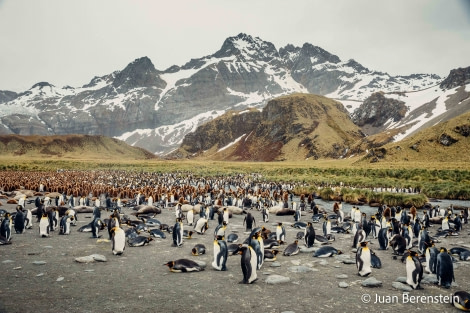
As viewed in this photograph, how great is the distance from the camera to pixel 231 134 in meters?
168

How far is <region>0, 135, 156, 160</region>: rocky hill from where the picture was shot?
129 meters

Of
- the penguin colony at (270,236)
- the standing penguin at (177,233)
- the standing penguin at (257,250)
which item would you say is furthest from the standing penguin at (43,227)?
the standing penguin at (257,250)

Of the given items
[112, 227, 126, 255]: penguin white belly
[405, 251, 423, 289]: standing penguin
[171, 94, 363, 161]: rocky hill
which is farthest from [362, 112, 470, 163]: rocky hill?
[112, 227, 126, 255]: penguin white belly

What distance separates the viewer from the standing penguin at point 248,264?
767 centimetres

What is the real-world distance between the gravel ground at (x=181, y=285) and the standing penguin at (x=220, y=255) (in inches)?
7.0

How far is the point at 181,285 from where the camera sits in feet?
24.8

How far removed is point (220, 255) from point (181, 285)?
144 cm

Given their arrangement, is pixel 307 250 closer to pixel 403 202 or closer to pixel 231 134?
pixel 403 202

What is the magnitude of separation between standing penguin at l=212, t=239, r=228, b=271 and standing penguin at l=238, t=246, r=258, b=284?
1.05 metres

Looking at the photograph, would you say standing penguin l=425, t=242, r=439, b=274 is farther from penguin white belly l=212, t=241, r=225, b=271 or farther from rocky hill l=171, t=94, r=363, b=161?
rocky hill l=171, t=94, r=363, b=161

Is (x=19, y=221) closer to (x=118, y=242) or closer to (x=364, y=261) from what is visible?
(x=118, y=242)

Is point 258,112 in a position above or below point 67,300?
above

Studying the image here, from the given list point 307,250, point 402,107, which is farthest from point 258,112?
point 307,250

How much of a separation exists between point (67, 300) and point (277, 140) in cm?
13373
